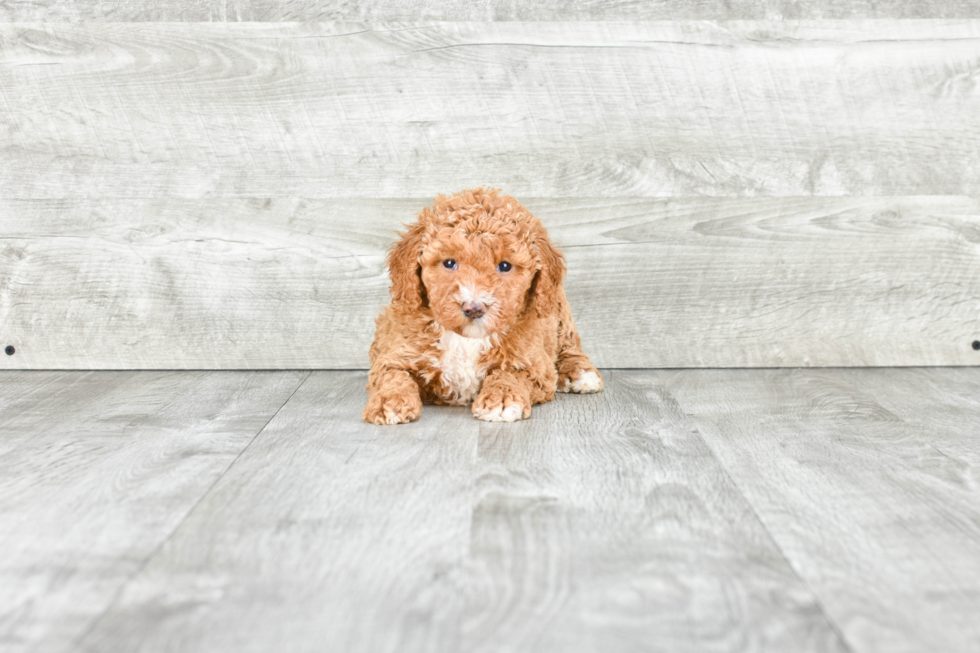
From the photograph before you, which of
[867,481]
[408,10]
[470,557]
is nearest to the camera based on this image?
[470,557]

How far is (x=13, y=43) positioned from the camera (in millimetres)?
2229

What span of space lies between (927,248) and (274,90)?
70.4 inches

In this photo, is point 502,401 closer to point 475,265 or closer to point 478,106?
point 475,265

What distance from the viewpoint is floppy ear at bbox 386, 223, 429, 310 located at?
1.75m

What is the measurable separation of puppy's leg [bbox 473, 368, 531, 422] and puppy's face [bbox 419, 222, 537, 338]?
0.13 metres

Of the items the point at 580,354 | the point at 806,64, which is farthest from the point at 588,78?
the point at 580,354

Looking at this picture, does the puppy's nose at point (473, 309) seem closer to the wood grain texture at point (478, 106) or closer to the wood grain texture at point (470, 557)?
the wood grain texture at point (470, 557)

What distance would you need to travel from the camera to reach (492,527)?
1.21 meters

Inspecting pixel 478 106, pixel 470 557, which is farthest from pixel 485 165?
pixel 470 557

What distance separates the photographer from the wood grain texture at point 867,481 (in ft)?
3.28

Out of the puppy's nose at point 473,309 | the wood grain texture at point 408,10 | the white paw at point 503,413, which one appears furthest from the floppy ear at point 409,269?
the wood grain texture at point 408,10

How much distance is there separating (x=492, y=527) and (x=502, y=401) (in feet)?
1.80

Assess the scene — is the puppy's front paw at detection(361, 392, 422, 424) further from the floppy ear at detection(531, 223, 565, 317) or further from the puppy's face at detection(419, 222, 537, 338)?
the floppy ear at detection(531, 223, 565, 317)

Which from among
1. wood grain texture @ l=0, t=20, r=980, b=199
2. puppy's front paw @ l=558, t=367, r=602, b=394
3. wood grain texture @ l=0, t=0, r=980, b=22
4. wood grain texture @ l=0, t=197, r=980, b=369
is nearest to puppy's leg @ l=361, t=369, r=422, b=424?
puppy's front paw @ l=558, t=367, r=602, b=394
